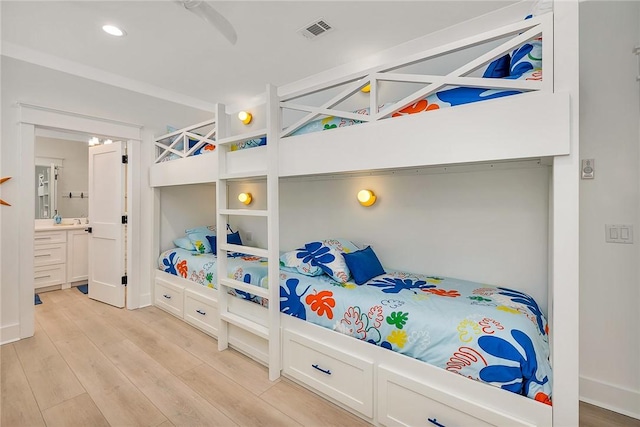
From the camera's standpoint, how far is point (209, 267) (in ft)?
9.27

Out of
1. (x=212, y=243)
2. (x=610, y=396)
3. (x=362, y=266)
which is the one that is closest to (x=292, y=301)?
(x=362, y=266)

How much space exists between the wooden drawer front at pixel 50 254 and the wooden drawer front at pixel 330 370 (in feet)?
13.3

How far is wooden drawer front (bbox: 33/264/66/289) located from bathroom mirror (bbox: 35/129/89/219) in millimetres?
981

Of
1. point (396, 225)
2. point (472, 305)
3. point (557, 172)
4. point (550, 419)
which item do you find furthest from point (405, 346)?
point (396, 225)

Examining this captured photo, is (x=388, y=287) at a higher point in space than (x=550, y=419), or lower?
higher

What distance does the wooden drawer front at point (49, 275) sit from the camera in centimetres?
396

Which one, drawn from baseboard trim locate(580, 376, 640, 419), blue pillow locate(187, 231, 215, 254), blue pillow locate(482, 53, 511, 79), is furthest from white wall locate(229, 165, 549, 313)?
blue pillow locate(187, 231, 215, 254)

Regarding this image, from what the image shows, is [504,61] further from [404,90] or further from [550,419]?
[550,419]

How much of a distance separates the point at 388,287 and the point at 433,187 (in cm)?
96

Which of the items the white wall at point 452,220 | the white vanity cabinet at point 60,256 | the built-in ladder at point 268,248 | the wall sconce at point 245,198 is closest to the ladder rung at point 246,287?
the built-in ladder at point 268,248

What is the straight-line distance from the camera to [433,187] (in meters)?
2.43

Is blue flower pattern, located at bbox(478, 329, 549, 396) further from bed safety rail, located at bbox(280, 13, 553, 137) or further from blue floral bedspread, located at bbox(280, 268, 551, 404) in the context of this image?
bed safety rail, located at bbox(280, 13, 553, 137)

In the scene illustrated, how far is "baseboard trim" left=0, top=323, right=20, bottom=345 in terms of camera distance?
254 centimetres

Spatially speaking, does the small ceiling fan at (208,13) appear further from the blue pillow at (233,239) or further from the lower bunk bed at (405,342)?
the blue pillow at (233,239)
